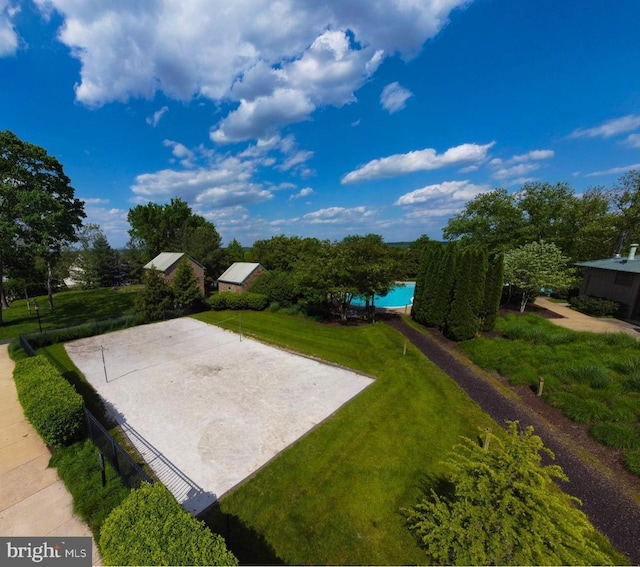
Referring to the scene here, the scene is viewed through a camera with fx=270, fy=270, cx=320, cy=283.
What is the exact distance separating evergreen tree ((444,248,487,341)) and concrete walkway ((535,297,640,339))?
6148mm

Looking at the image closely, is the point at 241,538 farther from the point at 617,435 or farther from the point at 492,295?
the point at 492,295

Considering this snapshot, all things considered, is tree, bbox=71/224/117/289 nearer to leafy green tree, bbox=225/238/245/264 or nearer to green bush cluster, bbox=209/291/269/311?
leafy green tree, bbox=225/238/245/264

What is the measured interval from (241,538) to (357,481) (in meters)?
2.83

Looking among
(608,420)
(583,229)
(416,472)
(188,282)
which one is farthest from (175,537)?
(583,229)

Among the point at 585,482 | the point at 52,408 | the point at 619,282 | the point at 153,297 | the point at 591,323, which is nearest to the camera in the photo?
the point at 585,482

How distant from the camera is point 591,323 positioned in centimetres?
1758

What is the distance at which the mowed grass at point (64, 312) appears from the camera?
59.2 ft

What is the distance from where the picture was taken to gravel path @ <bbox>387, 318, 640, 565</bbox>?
544cm

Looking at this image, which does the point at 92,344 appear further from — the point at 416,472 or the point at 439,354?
the point at 439,354

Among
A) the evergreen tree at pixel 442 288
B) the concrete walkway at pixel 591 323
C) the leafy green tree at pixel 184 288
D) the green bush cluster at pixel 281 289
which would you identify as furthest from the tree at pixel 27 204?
the concrete walkway at pixel 591 323

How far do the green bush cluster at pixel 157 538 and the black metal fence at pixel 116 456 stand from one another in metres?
1.25

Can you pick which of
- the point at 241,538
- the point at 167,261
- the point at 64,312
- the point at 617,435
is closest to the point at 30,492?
the point at 241,538

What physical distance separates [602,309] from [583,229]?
9.34 meters

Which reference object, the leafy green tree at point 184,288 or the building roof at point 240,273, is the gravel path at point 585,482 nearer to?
the leafy green tree at point 184,288
